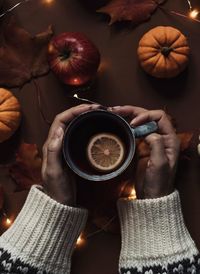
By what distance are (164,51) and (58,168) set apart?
13.3 inches

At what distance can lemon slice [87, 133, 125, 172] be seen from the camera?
910 mm

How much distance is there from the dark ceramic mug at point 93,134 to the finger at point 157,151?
3 cm

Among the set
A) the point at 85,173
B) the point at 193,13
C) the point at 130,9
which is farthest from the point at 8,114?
the point at 193,13

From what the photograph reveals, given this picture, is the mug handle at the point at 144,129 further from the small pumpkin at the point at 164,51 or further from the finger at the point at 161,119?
the small pumpkin at the point at 164,51

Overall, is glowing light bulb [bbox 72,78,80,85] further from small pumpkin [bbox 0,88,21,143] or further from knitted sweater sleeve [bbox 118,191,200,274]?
knitted sweater sleeve [bbox 118,191,200,274]

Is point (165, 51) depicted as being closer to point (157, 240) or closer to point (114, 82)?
point (114, 82)

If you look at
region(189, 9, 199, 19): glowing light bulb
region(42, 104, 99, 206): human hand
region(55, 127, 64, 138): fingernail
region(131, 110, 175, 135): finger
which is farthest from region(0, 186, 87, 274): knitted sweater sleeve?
region(189, 9, 199, 19): glowing light bulb

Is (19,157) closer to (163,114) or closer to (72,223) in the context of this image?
(72,223)

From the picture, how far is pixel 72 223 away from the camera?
0.94 m

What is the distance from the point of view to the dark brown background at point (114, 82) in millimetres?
1047

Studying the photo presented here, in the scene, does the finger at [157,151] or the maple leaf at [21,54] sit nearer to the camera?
the finger at [157,151]

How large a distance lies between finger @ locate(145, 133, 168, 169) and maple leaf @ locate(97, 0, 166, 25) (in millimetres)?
303

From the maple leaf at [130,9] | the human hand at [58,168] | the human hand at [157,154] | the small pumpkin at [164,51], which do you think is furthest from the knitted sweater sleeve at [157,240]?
the maple leaf at [130,9]

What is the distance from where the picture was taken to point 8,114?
101 centimetres
